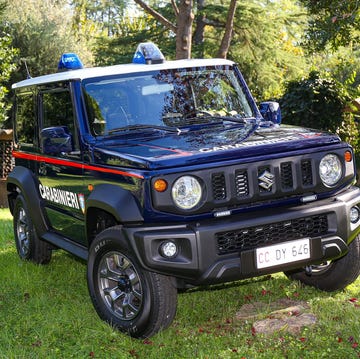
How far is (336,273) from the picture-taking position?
5340 mm

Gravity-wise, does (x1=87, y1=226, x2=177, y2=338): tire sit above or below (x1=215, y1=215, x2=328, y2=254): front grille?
below

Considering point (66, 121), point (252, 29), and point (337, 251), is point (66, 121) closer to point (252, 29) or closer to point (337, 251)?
point (337, 251)

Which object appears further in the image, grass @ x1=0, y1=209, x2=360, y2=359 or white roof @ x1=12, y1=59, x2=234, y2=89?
white roof @ x1=12, y1=59, x2=234, y2=89

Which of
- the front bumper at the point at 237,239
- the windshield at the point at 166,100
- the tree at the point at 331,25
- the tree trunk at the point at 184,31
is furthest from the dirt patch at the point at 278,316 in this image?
the tree trunk at the point at 184,31

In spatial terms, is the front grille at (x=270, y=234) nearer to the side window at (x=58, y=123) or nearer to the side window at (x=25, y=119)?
the side window at (x=58, y=123)

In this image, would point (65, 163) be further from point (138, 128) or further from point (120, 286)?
point (120, 286)

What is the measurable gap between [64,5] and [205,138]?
905 inches

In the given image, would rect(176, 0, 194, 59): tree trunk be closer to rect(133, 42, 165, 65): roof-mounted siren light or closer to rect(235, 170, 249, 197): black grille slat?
rect(133, 42, 165, 65): roof-mounted siren light

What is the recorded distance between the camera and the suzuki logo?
4445 mm

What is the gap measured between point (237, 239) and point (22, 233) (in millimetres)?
3472

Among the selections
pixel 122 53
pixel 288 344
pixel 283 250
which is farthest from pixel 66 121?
pixel 122 53

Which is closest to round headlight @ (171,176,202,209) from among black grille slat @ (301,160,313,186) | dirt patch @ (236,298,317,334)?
black grille slat @ (301,160,313,186)

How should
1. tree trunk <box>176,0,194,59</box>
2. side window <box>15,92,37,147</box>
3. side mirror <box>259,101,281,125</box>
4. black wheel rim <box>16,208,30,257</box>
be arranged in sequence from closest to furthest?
side mirror <box>259,101,281,125</box> → side window <box>15,92,37,147</box> → black wheel rim <box>16,208,30,257</box> → tree trunk <box>176,0,194,59</box>

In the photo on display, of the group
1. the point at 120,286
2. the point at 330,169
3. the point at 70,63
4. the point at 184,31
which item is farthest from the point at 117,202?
the point at 184,31
